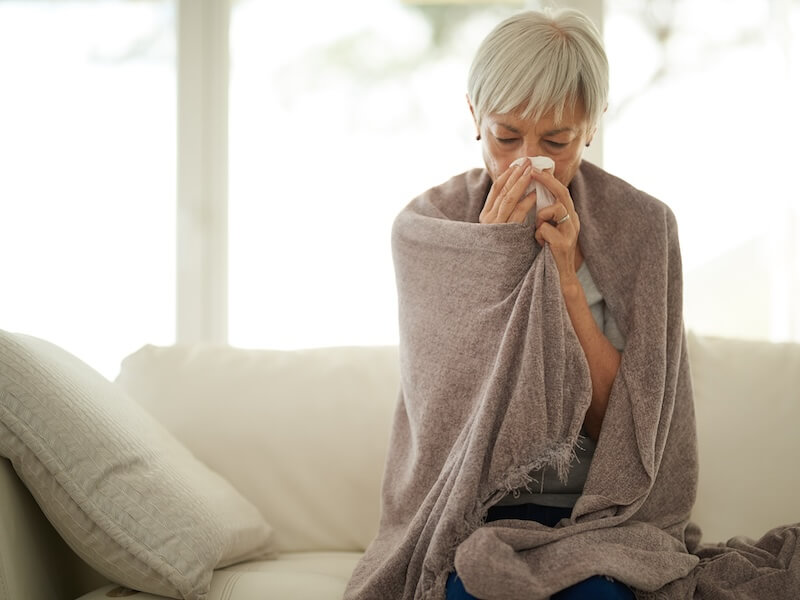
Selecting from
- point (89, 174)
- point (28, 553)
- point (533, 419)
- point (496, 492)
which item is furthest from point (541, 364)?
point (89, 174)

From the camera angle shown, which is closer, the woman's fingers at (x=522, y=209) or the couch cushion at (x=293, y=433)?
the woman's fingers at (x=522, y=209)

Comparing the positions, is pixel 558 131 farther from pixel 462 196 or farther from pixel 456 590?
pixel 456 590

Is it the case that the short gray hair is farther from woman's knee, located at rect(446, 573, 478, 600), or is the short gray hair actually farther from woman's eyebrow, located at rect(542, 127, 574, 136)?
woman's knee, located at rect(446, 573, 478, 600)

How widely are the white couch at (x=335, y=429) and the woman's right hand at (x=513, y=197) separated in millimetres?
608

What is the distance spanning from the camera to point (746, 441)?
5.85 feet

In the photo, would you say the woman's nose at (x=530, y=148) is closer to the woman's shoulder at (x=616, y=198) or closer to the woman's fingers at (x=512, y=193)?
the woman's fingers at (x=512, y=193)

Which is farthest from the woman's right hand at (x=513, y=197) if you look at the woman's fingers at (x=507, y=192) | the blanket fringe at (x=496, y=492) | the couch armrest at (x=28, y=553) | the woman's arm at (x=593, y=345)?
the couch armrest at (x=28, y=553)

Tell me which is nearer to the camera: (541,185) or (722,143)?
(541,185)

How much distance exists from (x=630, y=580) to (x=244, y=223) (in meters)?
1.80

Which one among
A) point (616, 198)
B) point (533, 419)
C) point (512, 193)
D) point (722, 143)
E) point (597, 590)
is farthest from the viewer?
point (722, 143)

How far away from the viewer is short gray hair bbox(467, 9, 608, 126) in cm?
142

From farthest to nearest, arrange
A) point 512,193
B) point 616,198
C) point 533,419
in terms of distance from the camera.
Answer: point 616,198
point 512,193
point 533,419

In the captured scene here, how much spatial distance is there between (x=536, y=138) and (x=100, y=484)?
0.94 m

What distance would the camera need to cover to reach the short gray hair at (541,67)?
1.42 meters
